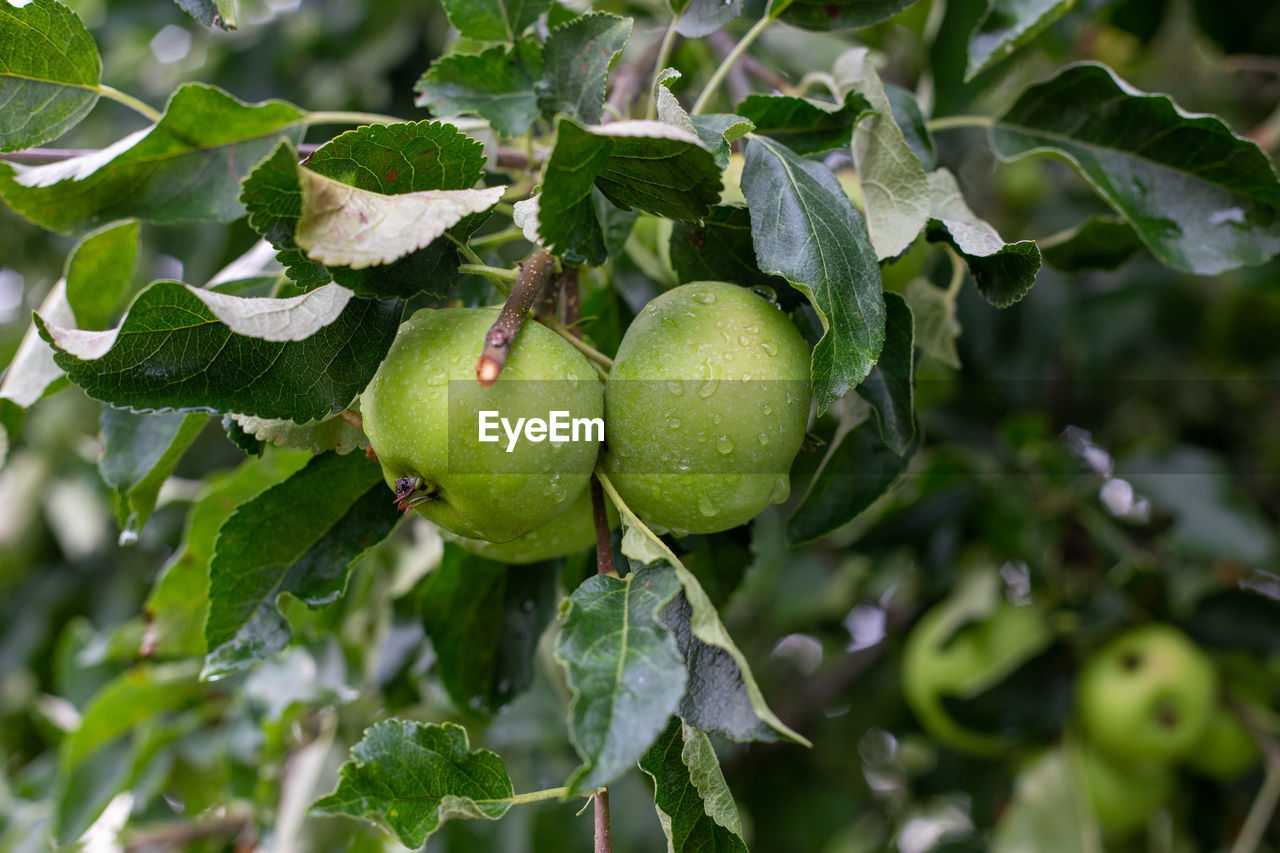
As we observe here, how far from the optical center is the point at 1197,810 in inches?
71.4

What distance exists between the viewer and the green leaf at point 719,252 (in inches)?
29.3

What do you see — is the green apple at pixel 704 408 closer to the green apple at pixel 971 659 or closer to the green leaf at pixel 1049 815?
the green apple at pixel 971 659

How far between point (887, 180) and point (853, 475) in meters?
0.24

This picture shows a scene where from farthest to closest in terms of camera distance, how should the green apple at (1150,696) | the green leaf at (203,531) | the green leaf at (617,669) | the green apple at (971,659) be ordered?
the green apple at (971,659)
the green apple at (1150,696)
the green leaf at (203,531)
the green leaf at (617,669)

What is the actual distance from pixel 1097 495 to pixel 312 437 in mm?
1528

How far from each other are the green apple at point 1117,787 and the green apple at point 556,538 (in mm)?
1264

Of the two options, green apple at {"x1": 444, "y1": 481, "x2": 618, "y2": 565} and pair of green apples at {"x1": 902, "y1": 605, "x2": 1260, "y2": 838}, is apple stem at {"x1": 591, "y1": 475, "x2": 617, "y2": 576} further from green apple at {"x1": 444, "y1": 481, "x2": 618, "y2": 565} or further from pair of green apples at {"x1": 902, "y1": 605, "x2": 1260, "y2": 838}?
pair of green apples at {"x1": 902, "y1": 605, "x2": 1260, "y2": 838}

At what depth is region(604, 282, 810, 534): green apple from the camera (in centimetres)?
65

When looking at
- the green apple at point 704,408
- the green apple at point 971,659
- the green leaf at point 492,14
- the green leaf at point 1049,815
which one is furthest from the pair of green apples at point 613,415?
the green leaf at point 1049,815

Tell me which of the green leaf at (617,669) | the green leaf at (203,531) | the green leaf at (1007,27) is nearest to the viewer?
the green leaf at (617,669)

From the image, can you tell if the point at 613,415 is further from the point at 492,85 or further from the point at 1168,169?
the point at 1168,169

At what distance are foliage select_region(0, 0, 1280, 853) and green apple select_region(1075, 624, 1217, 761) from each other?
0.12ft

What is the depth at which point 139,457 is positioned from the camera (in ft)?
3.01

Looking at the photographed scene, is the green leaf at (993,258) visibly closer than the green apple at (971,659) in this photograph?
Yes
